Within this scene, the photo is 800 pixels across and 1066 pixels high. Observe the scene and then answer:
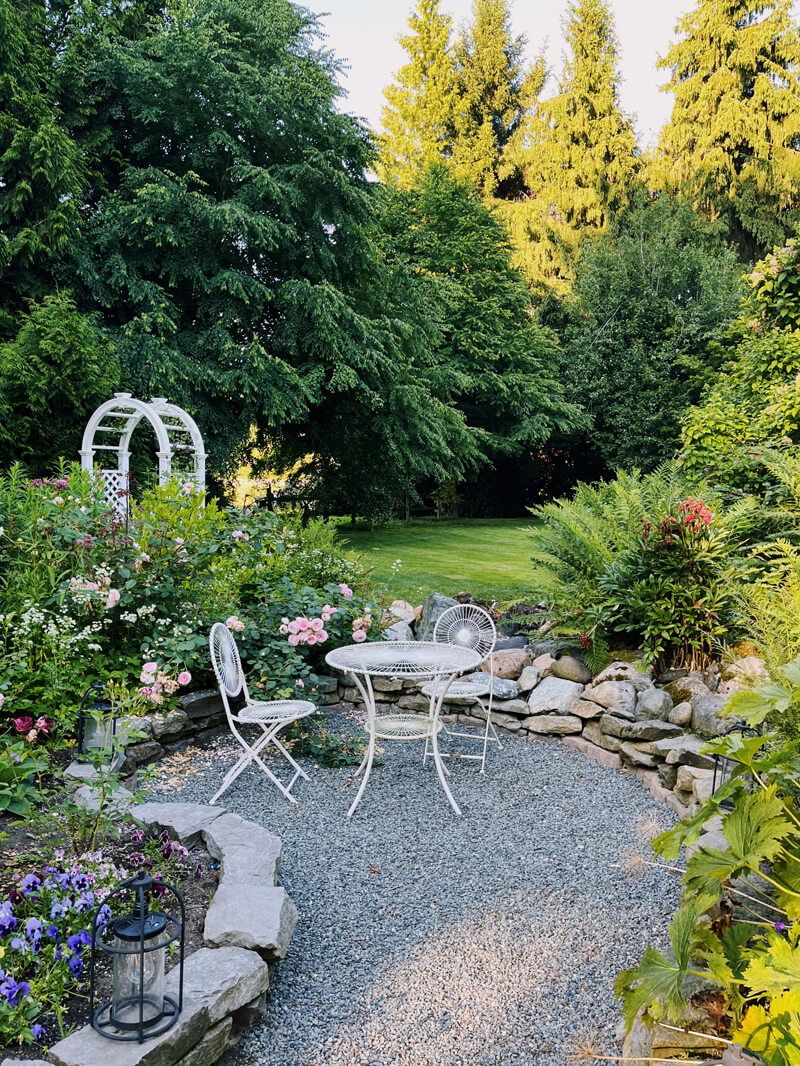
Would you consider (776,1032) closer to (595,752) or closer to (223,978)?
(223,978)

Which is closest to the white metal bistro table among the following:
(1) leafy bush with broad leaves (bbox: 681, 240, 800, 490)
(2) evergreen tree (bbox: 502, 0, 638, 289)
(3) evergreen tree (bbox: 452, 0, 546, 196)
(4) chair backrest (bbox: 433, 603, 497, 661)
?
(4) chair backrest (bbox: 433, 603, 497, 661)

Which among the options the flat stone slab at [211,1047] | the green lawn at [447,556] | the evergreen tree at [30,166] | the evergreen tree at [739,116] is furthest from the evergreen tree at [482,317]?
the flat stone slab at [211,1047]

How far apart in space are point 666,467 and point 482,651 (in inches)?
93.5

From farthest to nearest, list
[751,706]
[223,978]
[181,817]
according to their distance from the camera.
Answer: [181,817] → [223,978] → [751,706]

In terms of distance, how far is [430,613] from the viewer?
18.2ft

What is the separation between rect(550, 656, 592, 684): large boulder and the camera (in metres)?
4.41

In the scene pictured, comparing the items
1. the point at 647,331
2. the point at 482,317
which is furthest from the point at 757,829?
the point at 482,317

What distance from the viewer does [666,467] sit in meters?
5.69

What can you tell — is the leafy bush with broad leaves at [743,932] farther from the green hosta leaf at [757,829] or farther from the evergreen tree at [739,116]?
the evergreen tree at [739,116]

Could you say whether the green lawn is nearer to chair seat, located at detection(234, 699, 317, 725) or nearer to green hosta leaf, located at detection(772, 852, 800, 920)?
chair seat, located at detection(234, 699, 317, 725)

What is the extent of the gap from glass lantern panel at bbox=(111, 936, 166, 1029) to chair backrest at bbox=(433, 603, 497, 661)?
9.17 feet

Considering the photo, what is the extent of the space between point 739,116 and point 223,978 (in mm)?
19630

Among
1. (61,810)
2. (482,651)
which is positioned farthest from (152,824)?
(482,651)

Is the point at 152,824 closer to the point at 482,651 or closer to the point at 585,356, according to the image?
the point at 482,651
